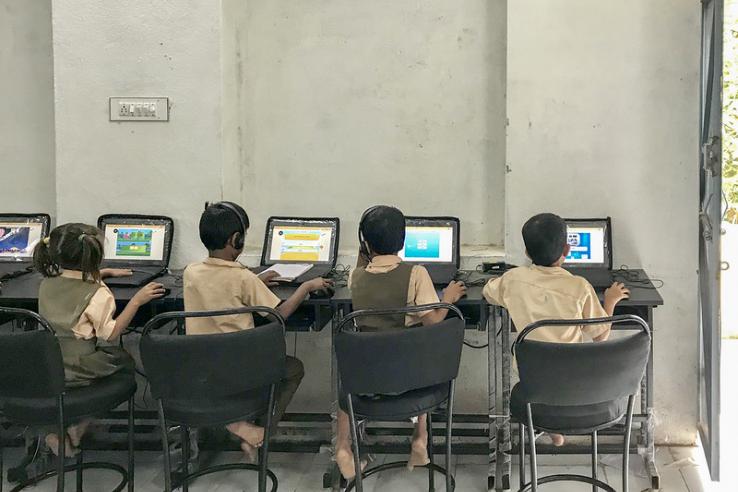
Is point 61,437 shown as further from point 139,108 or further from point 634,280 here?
point 634,280

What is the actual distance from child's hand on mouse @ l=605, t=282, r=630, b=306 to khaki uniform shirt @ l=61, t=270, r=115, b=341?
1.78 m

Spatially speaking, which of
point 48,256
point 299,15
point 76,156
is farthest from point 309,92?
point 48,256

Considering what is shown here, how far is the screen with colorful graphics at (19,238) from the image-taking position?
12.0ft

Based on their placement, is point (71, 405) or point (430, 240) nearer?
point (71, 405)

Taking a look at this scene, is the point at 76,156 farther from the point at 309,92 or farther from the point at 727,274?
the point at 727,274

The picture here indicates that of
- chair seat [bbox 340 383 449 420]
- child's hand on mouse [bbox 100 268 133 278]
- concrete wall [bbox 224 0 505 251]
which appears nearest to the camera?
chair seat [bbox 340 383 449 420]

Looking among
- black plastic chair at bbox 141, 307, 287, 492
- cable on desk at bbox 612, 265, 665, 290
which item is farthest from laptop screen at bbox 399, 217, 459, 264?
black plastic chair at bbox 141, 307, 287, 492

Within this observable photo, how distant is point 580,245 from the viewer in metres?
3.33

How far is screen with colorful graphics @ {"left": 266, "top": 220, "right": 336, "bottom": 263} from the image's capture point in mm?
3530

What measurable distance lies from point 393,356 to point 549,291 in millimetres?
597

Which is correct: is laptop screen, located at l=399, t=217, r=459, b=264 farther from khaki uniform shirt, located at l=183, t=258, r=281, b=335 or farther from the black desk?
khaki uniform shirt, located at l=183, t=258, r=281, b=335

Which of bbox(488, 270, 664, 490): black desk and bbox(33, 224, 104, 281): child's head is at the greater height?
bbox(33, 224, 104, 281): child's head

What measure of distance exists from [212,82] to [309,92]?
0.47m

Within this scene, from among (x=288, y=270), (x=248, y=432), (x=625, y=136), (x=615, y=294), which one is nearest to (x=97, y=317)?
(x=248, y=432)
